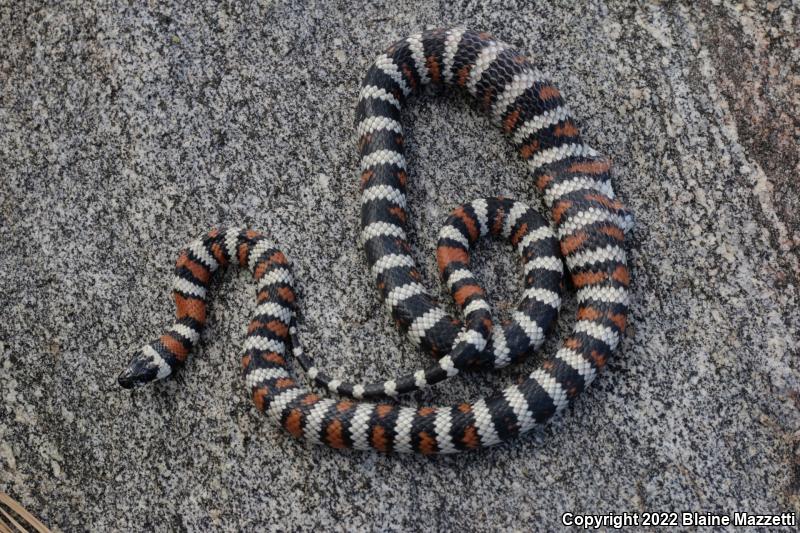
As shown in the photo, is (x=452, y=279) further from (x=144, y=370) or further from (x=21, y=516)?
(x=21, y=516)

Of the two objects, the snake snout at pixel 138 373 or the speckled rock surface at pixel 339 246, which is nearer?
the speckled rock surface at pixel 339 246

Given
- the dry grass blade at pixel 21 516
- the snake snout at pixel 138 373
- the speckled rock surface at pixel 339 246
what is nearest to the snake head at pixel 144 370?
the snake snout at pixel 138 373

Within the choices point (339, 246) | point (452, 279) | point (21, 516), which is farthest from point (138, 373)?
Answer: point (452, 279)

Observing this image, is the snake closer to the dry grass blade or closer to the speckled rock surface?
the speckled rock surface

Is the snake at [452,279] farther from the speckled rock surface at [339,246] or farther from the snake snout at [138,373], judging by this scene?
the speckled rock surface at [339,246]

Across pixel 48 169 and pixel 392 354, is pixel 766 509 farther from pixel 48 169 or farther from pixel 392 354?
pixel 48 169

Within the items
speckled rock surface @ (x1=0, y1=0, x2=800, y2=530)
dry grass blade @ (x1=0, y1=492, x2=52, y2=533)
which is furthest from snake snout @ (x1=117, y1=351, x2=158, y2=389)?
dry grass blade @ (x1=0, y1=492, x2=52, y2=533)
